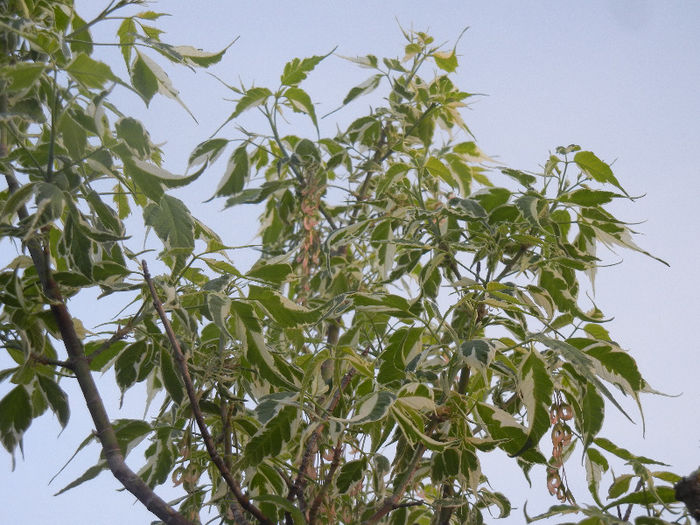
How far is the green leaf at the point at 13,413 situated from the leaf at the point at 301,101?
583mm

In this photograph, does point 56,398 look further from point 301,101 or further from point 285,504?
point 301,101

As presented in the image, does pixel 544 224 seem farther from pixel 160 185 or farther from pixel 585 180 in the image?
pixel 160 185

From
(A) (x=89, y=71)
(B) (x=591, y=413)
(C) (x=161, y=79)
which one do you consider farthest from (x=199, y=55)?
(B) (x=591, y=413)

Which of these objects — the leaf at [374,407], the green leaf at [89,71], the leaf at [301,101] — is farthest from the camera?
the leaf at [301,101]

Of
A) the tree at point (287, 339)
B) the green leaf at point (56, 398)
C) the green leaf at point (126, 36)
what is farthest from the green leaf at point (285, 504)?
the green leaf at point (126, 36)

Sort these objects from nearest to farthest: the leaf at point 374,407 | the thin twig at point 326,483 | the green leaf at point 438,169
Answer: the leaf at point 374,407, the thin twig at point 326,483, the green leaf at point 438,169

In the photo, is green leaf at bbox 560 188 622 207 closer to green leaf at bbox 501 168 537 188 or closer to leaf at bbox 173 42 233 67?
green leaf at bbox 501 168 537 188

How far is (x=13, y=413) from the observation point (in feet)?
2.99

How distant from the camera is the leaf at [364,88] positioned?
4.18 ft

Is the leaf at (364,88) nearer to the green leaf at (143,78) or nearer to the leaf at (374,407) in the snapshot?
the green leaf at (143,78)

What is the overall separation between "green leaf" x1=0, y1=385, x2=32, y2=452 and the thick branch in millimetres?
99

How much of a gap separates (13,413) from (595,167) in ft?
2.50

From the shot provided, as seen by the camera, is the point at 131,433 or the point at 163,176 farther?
the point at 131,433

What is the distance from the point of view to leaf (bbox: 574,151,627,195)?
899 mm
